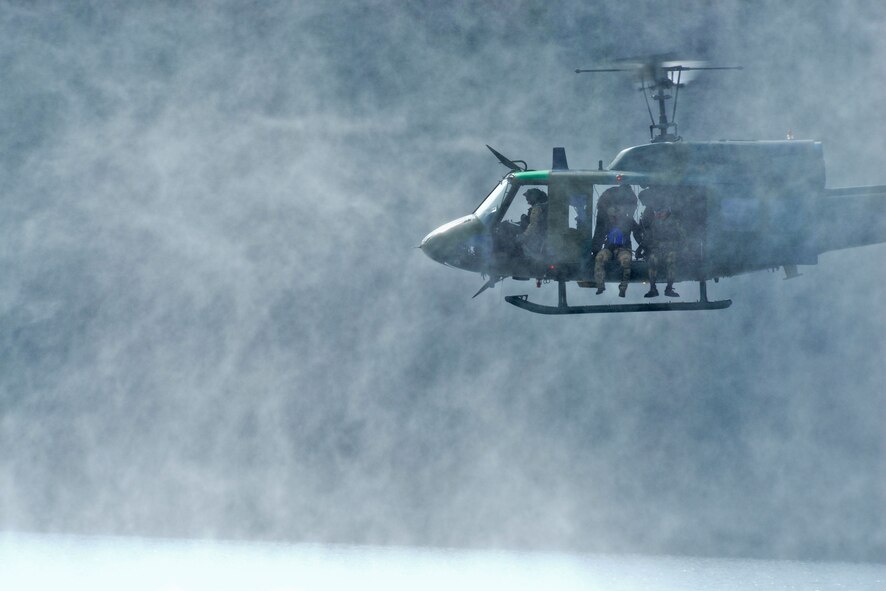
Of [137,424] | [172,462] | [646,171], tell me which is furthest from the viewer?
[172,462]

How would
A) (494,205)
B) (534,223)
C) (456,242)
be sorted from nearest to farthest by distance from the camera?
(534,223) → (494,205) → (456,242)

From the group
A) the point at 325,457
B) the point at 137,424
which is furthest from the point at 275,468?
the point at 137,424

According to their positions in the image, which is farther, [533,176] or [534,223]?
[533,176]

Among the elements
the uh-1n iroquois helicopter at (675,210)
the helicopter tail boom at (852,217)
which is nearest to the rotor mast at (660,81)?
the uh-1n iroquois helicopter at (675,210)

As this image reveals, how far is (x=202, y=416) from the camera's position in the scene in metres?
168

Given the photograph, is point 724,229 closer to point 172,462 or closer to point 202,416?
point 202,416

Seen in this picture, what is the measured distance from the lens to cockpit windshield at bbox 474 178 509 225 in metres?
38.0

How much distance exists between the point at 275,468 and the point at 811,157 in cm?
15455

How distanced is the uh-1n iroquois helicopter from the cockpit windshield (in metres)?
0.03

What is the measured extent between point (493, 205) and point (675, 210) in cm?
498

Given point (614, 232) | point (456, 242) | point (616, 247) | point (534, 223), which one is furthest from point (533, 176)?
point (616, 247)

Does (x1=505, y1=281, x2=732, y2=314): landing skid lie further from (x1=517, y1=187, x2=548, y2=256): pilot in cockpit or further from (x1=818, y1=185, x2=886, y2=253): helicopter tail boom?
(x1=818, y1=185, x2=886, y2=253): helicopter tail boom

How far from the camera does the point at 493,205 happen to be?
38125 mm

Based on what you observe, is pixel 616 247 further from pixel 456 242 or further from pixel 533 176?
pixel 456 242
